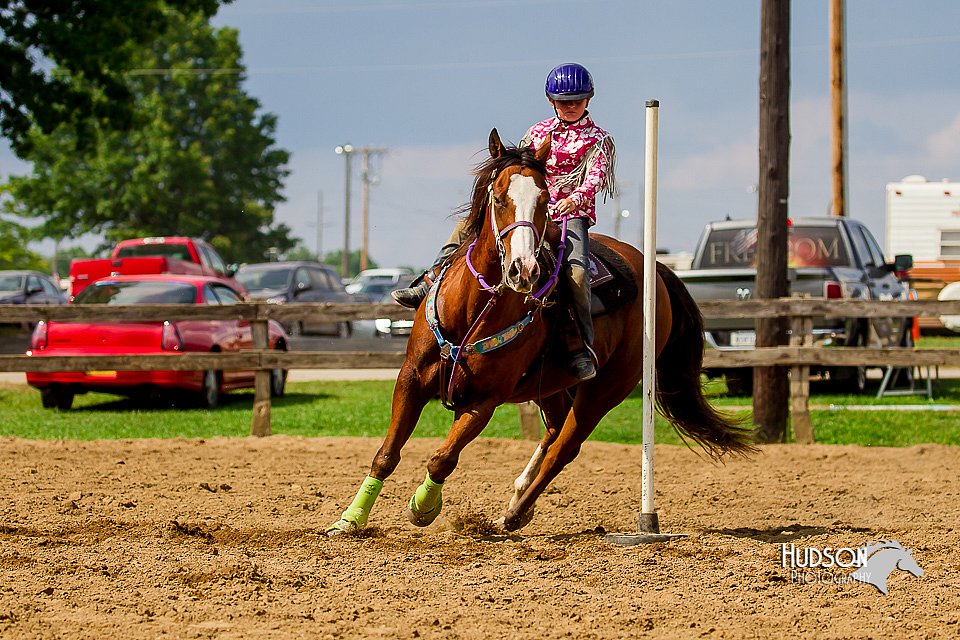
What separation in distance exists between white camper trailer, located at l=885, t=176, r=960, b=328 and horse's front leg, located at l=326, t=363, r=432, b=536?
74.9 ft

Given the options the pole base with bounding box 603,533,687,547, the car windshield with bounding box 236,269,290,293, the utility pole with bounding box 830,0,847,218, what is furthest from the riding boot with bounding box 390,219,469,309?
the car windshield with bounding box 236,269,290,293

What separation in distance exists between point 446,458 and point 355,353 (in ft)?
17.7

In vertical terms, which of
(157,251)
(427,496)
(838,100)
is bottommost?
(427,496)

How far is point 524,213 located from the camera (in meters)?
5.55

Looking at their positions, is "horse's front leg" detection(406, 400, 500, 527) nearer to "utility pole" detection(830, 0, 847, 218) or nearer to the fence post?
the fence post

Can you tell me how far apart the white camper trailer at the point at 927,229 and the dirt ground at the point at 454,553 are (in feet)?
60.8

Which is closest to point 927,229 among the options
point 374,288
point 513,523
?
point 374,288

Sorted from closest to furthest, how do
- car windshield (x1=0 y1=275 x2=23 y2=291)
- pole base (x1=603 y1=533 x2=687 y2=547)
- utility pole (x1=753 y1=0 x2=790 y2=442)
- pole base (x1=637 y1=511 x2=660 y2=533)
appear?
pole base (x1=603 y1=533 x2=687 y2=547) → pole base (x1=637 y1=511 x2=660 y2=533) → utility pole (x1=753 y1=0 x2=790 y2=442) → car windshield (x1=0 y1=275 x2=23 y2=291)

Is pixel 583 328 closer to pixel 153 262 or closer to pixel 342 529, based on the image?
pixel 342 529

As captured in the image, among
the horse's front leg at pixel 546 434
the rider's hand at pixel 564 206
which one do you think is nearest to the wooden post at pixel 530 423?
the horse's front leg at pixel 546 434

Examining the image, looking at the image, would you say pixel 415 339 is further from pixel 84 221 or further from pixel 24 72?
pixel 84 221

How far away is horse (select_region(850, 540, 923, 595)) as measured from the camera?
17.0ft

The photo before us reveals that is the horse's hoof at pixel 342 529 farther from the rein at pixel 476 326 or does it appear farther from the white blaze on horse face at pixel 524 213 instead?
the white blaze on horse face at pixel 524 213

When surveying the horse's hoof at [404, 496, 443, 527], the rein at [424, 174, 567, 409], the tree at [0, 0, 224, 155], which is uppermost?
the tree at [0, 0, 224, 155]
